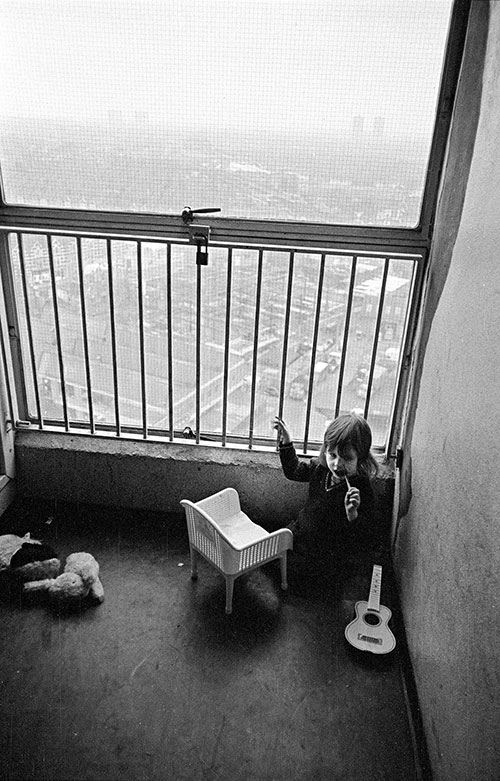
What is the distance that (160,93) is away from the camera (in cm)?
219

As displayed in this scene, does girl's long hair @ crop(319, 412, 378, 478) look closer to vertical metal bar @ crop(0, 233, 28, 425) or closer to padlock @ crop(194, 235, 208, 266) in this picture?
padlock @ crop(194, 235, 208, 266)

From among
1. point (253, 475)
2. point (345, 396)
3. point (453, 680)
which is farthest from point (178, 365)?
point (453, 680)

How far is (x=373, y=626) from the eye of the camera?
216 centimetres

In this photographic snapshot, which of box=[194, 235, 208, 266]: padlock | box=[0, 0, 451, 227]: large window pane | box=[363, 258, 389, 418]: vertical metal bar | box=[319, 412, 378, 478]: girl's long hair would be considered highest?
box=[0, 0, 451, 227]: large window pane

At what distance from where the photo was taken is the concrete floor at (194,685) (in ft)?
5.63

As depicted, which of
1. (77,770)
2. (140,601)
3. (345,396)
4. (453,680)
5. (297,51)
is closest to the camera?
(453,680)

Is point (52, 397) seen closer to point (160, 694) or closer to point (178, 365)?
point (178, 365)

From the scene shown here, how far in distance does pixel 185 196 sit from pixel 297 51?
68 centimetres

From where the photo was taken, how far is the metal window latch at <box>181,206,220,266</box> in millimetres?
2301

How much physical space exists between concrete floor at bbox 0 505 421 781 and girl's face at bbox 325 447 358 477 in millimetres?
553

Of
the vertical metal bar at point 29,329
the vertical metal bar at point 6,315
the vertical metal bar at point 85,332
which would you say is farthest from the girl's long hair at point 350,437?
the vertical metal bar at point 6,315

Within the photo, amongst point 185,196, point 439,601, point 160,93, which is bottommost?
point 439,601

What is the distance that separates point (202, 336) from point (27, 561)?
3.97 feet

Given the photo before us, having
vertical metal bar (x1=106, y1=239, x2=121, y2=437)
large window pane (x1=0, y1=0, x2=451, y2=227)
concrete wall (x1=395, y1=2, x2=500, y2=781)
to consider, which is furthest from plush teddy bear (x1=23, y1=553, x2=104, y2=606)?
large window pane (x1=0, y1=0, x2=451, y2=227)
